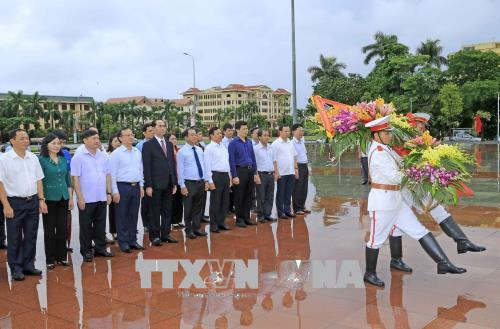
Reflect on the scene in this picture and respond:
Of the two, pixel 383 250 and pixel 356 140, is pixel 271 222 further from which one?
pixel 356 140

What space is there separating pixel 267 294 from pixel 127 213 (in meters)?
2.64

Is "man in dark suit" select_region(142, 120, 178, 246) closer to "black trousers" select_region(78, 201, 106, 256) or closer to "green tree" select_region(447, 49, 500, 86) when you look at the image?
"black trousers" select_region(78, 201, 106, 256)

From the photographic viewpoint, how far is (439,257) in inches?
189

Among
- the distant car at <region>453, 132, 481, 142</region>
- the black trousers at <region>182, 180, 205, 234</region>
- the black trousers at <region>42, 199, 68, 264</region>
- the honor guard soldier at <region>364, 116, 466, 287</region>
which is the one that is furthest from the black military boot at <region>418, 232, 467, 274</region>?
the distant car at <region>453, 132, 481, 142</region>

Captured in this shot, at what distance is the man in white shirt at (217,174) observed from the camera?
24.5 feet

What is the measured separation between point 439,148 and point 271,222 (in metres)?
3.82

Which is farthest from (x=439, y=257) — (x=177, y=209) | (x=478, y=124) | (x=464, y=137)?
(x=464, y=137)

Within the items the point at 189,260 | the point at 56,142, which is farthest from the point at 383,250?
the point at 56,142

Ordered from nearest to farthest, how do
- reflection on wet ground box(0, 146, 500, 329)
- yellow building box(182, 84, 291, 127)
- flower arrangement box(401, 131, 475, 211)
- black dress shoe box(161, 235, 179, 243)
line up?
1. reflection on wet ground box(0, 146, 500, 329)
2. flower arrangement box(401, 131, 475, 211)
3. black dress shoe box(161, 235, 179, 243)
4. yellow building box(182, 84, 291, 127)

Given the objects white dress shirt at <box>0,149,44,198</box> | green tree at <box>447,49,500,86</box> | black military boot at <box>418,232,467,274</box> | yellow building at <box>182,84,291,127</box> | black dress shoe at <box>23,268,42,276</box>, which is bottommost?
black dress shoe at <box>23,268,42,276</box>

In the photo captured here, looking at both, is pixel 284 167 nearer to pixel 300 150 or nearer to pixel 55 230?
pixel 300 150

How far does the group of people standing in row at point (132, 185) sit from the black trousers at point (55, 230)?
11 mm

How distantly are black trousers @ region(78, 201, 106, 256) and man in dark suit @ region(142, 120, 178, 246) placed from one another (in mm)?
720

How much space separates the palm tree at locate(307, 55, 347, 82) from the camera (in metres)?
56.1
